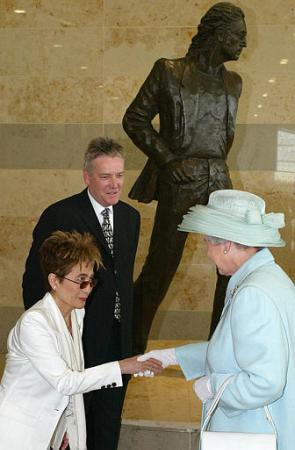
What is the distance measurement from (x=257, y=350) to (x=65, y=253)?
90 cm

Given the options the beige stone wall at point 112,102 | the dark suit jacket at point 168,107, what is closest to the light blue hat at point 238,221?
the dark suit jacket at point 168,107

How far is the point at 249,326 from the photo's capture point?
2.42 meters

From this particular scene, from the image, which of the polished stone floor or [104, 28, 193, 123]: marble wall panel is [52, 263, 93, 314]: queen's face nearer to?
the polished stone floor

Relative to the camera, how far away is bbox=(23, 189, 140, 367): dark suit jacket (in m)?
3.69

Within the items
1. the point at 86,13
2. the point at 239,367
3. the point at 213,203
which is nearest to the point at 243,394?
the point at 239,367

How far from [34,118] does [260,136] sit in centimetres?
188

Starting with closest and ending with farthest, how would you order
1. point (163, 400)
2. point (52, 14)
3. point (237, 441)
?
point (237, 441), point (163, 400), point (52, 14)

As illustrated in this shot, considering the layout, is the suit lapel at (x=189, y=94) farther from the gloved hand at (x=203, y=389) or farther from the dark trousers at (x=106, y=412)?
the gloved hand at (x=203, y=389)

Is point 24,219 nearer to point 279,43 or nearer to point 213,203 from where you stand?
point 279,43

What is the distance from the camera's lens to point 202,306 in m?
6.84

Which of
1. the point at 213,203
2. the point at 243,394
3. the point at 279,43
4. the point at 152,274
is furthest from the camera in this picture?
the point at 279,43

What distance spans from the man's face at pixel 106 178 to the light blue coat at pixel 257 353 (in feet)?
3.84

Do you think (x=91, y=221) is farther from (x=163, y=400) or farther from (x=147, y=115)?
(x=163, y=400)

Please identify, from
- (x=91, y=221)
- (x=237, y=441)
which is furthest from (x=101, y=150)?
(x=237, y=441)
